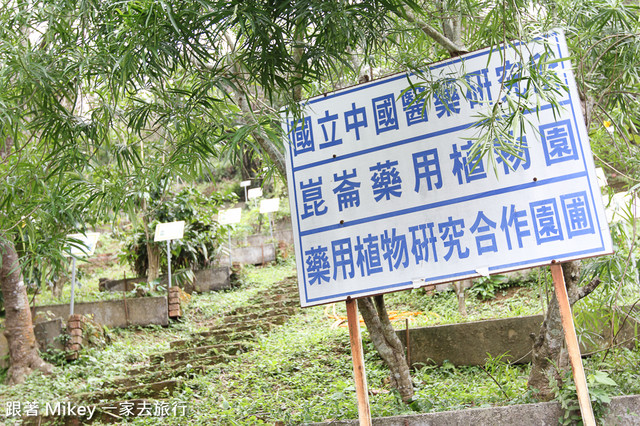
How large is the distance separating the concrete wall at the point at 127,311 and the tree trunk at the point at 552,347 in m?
6.47

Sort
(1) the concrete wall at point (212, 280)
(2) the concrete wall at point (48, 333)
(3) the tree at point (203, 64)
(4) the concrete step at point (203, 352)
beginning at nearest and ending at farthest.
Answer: (3) the tree at point (203, 64)
(4) the concrete step at point (203, 352)
(2) the concrete wall at point (48, 333)
(1) the concrete wall at point (212, 280)

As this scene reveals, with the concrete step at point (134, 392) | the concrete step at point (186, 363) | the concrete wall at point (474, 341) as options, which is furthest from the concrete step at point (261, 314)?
the concrete wall at point (474, 341)

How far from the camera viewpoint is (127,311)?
28.0ft

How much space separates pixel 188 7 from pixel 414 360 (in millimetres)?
3465

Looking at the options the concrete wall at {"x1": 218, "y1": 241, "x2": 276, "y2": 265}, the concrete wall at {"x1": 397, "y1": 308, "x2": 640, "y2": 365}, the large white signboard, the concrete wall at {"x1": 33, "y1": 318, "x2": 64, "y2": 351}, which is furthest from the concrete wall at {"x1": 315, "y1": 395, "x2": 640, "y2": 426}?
the concrete wall at {"x1": 218, "y1": 241, "x2": 276, "y2": 265}

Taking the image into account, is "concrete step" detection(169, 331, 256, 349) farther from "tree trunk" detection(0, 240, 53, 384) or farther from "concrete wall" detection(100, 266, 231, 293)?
"concrete wall" detection(100, 266, 231, 293)

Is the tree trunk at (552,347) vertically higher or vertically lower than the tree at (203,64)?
lower

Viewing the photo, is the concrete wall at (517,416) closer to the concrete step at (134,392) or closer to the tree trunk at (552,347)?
the tree trunk at (552,347)

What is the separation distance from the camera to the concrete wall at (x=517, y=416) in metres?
2.86

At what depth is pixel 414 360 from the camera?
15.8 ft

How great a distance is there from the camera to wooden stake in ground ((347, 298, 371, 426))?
3014mm

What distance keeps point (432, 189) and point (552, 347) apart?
1.17m

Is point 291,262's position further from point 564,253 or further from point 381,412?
point 564,253

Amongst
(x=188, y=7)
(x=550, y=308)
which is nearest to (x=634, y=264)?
(x=550, y=308)
